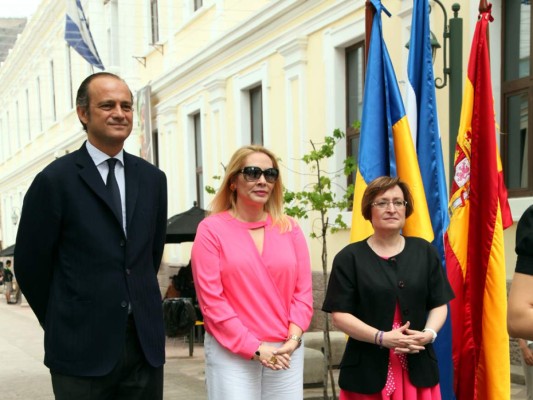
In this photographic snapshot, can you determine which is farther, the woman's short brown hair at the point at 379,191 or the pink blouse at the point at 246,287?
the woman's short brown hair at the point at 379,191

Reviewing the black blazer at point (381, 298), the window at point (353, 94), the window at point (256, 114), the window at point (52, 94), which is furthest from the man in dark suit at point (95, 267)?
the window at point (52, 94)

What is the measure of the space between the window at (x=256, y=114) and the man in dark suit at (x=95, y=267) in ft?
35.8

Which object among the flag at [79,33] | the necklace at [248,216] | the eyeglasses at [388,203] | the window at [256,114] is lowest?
the necklace at [248,216]

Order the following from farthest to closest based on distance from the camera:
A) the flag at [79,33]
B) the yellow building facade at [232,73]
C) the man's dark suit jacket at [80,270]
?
1. the flag at [79,33]
2. the yellow building facade at [232,73]
3. the man's dark suit jacket at [80,270]

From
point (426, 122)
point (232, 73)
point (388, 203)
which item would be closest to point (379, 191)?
point (388, 203)

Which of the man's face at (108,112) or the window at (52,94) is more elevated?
the window at (52,94)

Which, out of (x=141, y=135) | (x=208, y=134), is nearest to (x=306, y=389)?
(x=208, y=134)

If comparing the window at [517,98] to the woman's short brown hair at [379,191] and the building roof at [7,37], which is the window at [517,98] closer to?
the woman's short brown hair at [379,191]

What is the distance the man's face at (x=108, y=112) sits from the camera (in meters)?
3.09

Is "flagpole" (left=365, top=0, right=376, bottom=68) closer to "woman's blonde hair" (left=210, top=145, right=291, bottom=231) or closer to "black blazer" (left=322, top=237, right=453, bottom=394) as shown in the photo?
"woman's blonde hair" (left=210, top=145, right=291, bottom=231)

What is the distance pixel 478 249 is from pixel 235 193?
5.47 feet

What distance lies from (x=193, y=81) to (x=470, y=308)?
1316 centimetres

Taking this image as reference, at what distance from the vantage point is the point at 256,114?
566 inches

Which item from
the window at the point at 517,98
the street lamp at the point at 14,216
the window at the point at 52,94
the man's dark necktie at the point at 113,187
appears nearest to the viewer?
the man's dark necktie at the point at 113,187
